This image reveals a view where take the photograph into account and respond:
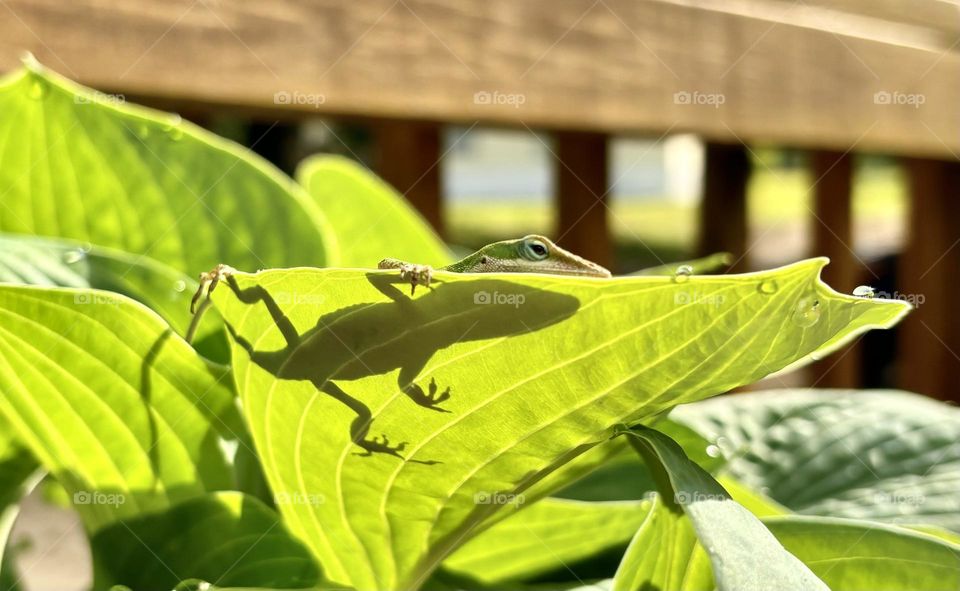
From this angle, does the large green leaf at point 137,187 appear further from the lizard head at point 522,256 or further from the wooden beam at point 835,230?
the wooden beam at point 835,230

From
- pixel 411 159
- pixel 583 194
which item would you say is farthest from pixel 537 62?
pixel 583 194

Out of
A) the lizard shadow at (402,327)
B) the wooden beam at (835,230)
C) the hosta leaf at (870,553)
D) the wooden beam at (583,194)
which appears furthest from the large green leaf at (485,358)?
the wooden beam at (835,230)

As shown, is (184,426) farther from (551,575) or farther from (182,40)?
(182,40)

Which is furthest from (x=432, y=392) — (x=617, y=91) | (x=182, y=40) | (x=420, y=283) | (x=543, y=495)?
(x=617, y=91)

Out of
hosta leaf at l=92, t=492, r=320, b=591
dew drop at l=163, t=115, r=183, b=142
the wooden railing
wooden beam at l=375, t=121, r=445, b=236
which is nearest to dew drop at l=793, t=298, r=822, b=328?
hosta leaf at l=92, t=492, r=320, b=591

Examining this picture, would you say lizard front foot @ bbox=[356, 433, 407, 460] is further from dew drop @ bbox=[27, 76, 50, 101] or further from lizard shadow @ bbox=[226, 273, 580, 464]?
dew drop @ bbox=[27, 76, 50, 101]

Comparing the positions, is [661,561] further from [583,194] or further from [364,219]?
[583,194]
